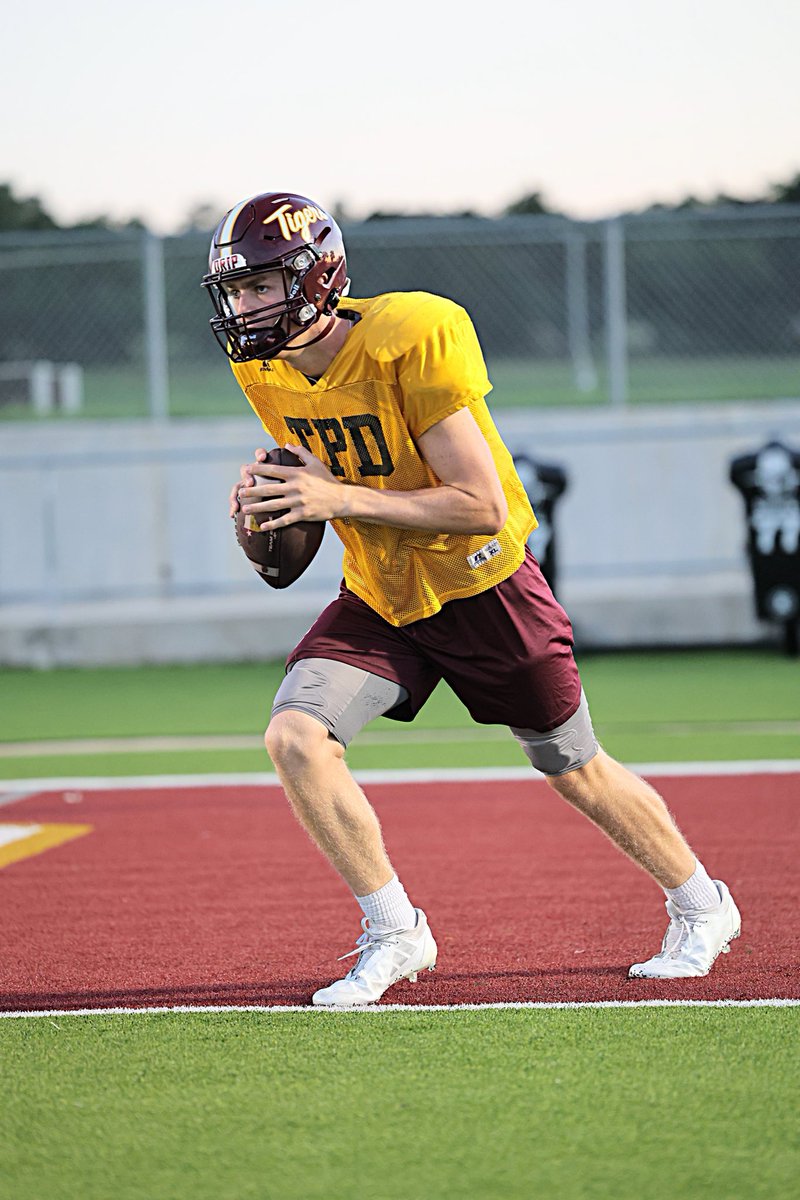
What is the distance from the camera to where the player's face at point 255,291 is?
4461 mm

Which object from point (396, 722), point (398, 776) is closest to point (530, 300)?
point (396, 722)

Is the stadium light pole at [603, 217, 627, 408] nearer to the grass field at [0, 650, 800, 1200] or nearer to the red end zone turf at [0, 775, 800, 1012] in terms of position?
the red end zone turf at [0, 775, 800, 1012]

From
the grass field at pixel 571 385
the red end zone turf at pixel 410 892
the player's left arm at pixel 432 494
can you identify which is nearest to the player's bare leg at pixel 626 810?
the red end zone turf at pixel 410 892

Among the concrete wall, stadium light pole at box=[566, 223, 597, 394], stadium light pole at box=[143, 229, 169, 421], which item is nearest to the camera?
the concrete wall

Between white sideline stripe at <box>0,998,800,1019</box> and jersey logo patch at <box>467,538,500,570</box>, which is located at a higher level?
jersey logo patch at <box>467,538,500,570</box>

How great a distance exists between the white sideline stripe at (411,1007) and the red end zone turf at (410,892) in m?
0.06

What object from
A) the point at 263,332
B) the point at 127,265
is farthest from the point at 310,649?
the point at 127,265

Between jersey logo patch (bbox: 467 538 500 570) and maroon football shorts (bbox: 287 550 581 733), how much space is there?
0.28ft

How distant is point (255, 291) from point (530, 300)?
13.2 meters

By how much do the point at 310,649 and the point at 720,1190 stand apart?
6.68 feet

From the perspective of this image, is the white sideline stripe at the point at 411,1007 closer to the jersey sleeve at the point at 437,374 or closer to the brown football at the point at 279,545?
the brown football at the point at 279,545

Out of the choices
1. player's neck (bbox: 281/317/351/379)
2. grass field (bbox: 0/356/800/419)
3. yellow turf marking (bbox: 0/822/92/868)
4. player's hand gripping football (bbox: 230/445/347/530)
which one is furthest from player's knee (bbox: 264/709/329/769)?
grass field (bbox: 0/356/800/419)

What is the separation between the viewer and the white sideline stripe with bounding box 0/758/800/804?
8.34 meters

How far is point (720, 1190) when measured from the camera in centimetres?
314
